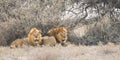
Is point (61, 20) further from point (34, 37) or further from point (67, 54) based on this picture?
point (67, 54)

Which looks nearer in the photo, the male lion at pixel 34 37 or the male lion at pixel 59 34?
the male lion at pixel 34 37

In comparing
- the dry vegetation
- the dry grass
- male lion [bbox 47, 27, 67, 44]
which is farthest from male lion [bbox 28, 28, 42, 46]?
the dry grass

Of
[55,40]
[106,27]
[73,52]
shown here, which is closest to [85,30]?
[106,27]

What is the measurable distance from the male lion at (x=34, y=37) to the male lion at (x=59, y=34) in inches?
26.5

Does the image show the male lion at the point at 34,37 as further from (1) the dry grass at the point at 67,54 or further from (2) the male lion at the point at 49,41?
(1) the dry grass at the point at 67,54

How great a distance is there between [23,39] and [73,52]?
321 cm

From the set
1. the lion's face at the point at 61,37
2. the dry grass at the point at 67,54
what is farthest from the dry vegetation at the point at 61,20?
the dry grass at the point at 67,54

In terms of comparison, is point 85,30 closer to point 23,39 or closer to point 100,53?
point 23,39

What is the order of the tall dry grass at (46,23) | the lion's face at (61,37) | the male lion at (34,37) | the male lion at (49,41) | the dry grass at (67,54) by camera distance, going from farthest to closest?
the tall dry grass at (46,23), the lion's face at (61,37), the male lion at (34,37), the male lion at (49,41), the dry grass at (67,54)

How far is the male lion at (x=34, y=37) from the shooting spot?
46.2 ft

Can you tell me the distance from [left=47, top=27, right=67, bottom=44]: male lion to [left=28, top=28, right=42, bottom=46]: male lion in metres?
0.67

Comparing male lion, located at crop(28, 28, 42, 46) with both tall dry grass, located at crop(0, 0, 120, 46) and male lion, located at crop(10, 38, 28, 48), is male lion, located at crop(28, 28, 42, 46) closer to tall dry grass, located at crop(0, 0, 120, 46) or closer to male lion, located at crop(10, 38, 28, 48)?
male lion, located at crop(10, 38, 28, 48)

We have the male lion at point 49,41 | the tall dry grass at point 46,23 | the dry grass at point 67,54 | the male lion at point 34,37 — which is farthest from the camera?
the tall dry grass at point 46,23

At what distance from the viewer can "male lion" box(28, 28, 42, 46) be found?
1408cm
